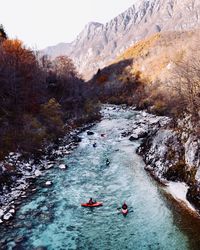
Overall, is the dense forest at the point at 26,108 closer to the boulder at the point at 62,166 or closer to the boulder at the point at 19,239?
the boulder at the point at 62,166

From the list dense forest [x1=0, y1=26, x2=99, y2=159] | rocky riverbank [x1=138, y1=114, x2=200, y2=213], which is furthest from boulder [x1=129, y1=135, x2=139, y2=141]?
dense forest [x1=0, y1=26, x2=99, y2=159]

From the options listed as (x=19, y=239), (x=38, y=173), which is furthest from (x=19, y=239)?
(x=38, y=173)

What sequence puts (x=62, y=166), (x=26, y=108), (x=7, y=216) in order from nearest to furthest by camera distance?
(x=7, y=216)
(x=62, y=166)
(x=26, y=108)

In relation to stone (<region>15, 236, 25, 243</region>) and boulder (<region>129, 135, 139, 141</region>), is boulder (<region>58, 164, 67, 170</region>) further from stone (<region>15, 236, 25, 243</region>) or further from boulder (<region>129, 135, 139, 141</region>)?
boulder (<region>129, 135, 139, 141</region>)

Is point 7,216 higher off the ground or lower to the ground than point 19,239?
higher

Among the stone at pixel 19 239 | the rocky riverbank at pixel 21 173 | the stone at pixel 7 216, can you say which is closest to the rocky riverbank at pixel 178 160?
the rocky riverbank at pixel 21 173

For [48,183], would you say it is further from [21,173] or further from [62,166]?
[62,166]

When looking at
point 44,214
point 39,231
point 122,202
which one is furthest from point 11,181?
point 122,202
